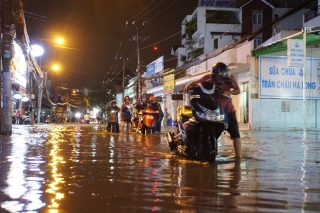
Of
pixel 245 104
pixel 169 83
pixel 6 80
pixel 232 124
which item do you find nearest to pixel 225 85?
pixel 232 124

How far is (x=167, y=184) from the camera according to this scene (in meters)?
5.15

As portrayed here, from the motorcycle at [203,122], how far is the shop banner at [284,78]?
15383mm

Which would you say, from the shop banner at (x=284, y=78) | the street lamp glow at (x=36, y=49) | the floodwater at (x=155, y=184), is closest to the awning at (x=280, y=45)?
the shop banner at (x=284, y=78)

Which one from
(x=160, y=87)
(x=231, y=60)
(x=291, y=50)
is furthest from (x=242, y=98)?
(x=160, y=87)

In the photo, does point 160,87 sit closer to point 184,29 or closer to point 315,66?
point 184,29

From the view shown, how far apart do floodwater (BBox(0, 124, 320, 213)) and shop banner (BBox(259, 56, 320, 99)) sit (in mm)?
14205

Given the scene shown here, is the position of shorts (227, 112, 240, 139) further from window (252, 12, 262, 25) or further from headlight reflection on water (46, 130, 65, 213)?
window (252, 12, 262, 25)

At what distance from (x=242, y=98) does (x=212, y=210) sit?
2374cm

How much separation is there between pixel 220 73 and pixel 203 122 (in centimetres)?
105

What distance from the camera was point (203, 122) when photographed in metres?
6.64

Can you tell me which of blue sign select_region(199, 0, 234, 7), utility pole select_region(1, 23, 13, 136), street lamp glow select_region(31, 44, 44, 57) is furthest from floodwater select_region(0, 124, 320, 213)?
blue sign select_region(199, 0, 234, 7)

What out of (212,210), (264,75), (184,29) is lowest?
(212,210)

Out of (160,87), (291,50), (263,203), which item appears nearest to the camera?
(263,203)

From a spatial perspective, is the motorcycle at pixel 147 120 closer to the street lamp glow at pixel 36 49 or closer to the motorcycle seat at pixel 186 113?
the motorcycle seat at pixel 186 113
